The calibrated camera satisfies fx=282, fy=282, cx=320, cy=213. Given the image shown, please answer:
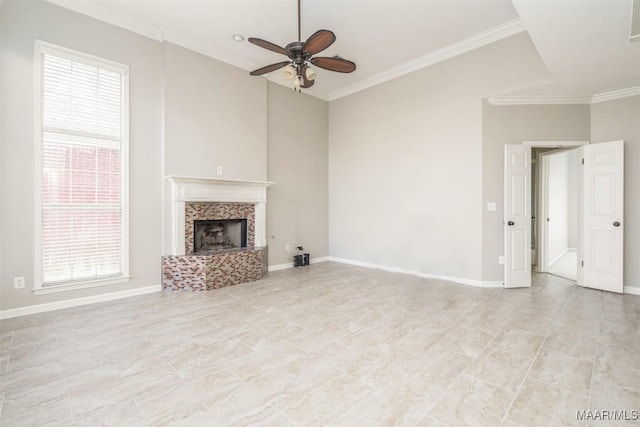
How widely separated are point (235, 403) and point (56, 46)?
443 cm

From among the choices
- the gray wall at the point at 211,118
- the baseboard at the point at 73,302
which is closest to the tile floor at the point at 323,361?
the baseboard at the point at 73,302

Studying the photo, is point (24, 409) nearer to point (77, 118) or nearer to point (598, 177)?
point (77, 118)

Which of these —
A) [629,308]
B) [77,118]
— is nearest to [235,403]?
[77,118]

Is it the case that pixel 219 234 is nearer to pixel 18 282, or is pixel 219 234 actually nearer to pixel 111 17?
pixel 18 282

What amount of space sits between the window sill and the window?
0.01 meters

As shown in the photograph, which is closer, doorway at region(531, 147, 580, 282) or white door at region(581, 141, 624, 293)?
white door at region(581, 141, 624, 293)

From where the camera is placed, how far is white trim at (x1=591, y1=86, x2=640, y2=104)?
3.91 metres

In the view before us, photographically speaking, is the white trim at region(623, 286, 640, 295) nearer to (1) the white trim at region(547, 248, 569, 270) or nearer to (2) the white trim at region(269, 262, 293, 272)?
(1) the white trim at region(547, 248, 569, 270)

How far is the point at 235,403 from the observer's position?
178 cm

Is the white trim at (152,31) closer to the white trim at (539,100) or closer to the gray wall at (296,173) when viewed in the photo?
the gray wall at (296,173)

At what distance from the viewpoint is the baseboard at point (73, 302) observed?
10.3 feet

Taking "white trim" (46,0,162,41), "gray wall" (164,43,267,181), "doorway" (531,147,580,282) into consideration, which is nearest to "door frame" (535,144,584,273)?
"doorway" (531,147,580,282)

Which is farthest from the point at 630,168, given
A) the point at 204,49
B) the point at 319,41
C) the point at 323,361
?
the point at 204,49

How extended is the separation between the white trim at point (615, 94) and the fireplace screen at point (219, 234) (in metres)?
5.85
